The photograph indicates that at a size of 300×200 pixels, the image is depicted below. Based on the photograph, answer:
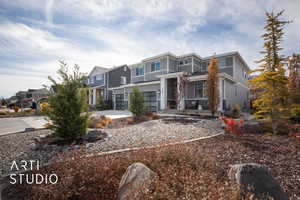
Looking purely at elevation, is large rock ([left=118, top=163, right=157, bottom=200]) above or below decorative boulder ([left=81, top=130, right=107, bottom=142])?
above

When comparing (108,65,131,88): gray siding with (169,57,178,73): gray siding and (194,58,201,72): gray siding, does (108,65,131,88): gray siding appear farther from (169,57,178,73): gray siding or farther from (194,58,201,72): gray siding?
(194,58,201,72): gray siding

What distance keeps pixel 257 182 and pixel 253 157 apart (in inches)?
60.8

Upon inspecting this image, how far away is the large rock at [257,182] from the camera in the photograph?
5.57 ft

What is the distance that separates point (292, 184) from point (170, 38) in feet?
22.5

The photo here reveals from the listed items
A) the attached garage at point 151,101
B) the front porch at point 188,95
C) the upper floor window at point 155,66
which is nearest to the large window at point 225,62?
the front porch at point 188,95

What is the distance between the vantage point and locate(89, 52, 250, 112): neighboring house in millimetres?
12336

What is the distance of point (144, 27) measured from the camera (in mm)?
6125

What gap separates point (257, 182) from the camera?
1771 millimetres

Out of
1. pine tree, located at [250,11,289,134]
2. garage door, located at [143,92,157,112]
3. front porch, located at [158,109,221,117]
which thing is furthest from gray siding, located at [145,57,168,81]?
pine tree, located at [250,11,289,134]

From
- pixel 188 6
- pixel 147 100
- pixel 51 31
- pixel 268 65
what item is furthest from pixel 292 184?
pixel 147 100

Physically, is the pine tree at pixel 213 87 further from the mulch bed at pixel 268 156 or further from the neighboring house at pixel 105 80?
the neighboring house at pixel 105 80

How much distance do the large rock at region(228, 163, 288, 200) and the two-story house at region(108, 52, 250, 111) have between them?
1022cm

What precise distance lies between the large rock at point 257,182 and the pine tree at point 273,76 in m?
4.55

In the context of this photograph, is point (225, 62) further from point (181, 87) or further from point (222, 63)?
point (181, 87)
